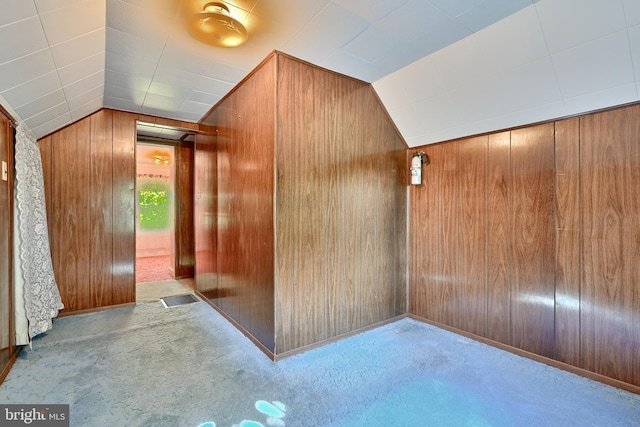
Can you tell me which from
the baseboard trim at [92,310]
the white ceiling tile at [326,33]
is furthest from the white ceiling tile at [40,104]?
the baseboard trim at [92,310]

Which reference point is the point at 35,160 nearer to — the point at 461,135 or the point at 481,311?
the point at 461,135

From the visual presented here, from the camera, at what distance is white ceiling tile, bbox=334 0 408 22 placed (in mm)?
1775

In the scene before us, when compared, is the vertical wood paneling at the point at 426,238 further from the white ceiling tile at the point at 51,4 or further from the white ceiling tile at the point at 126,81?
the white ceiling tile at the point at 51,4

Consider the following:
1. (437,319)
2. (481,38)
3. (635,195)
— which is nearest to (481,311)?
(437,319)

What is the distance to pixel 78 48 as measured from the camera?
2.04 m

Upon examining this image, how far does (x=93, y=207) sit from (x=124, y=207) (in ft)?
1.05

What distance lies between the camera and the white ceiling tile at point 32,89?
2027mm

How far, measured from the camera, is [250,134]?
278 cm

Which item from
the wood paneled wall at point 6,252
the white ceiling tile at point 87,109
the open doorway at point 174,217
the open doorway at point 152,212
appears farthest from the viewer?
the open doorway at point 152,212

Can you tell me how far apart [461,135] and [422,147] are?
0.49m

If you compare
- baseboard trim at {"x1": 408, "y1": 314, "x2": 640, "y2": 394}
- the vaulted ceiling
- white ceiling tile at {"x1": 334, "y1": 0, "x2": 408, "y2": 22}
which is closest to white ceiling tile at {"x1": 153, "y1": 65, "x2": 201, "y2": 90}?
the vaulted ceiling

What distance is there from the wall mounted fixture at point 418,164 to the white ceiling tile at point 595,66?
1332 millimetres

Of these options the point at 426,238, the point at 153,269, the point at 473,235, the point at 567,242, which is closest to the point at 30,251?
the point at 153,269

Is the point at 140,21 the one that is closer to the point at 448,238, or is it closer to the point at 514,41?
the point at 514,41
